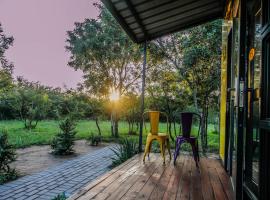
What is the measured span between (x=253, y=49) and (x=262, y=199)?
1.33 meters

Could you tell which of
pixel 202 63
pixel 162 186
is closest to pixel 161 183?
pixel 162 186

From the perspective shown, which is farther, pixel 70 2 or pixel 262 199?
pixel 70 2

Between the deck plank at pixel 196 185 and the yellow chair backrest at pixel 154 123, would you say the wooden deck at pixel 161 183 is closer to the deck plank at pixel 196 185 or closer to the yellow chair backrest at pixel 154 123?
the deck plank at pixel 196 185

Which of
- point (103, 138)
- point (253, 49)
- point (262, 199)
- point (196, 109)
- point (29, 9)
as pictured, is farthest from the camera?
point (29, 9)

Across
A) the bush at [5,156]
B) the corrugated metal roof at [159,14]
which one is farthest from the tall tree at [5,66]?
the corrugated metal roof at [159,14]

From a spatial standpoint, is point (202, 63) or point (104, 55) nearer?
point (202, 63)

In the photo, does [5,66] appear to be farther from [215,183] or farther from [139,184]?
[215,183]

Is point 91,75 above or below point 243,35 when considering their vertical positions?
above

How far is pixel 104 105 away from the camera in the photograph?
10445 millimetres

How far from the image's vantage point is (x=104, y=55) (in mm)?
9859

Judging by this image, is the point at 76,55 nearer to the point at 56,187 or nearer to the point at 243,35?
the point at 56,187

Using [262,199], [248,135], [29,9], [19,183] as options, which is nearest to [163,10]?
[248,135]

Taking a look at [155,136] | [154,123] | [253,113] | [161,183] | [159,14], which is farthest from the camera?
[154,123]

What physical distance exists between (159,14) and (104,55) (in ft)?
20.3
